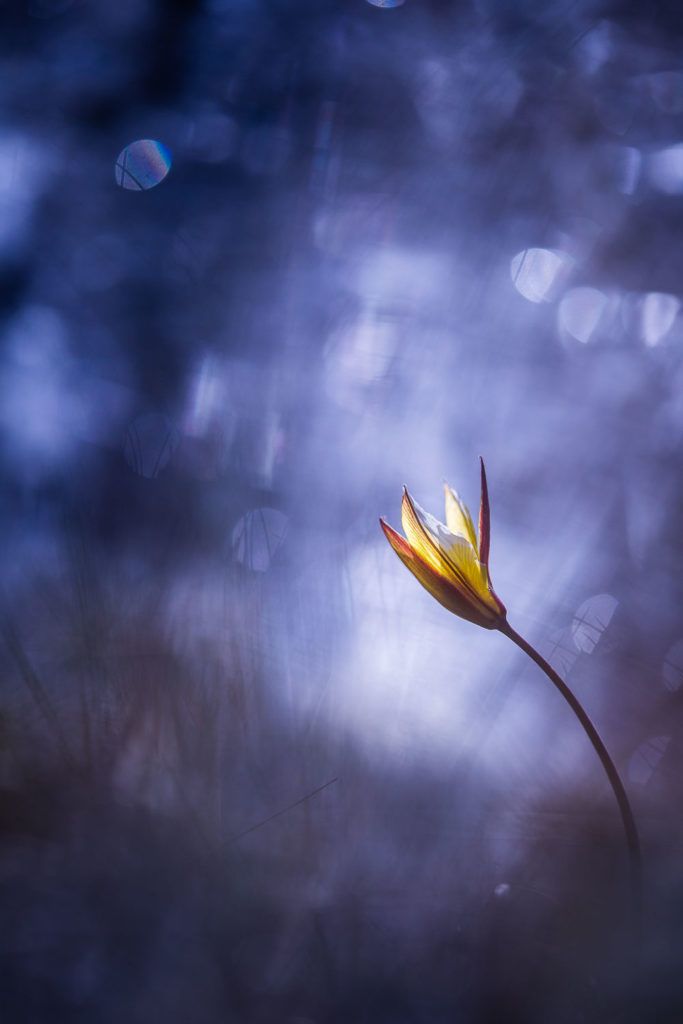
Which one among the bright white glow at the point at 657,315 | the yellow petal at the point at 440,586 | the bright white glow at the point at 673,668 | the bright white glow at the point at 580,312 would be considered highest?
the bright white glow at the point at 580,312

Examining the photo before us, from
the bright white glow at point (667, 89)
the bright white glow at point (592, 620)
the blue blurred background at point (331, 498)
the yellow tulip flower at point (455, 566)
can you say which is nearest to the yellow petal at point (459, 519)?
the yellow tulip flower at point (455, 566)

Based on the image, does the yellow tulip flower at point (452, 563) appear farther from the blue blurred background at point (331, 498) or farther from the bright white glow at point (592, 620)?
the bright white glow at point (592, 620)

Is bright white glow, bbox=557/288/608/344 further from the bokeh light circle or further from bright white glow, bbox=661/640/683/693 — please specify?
the bokeh light circle

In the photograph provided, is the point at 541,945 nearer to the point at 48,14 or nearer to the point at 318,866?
the point at 318,866

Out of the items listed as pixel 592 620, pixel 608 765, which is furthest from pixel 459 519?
pixel 592 620

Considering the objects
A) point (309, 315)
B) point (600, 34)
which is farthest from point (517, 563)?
point (600, 34)
